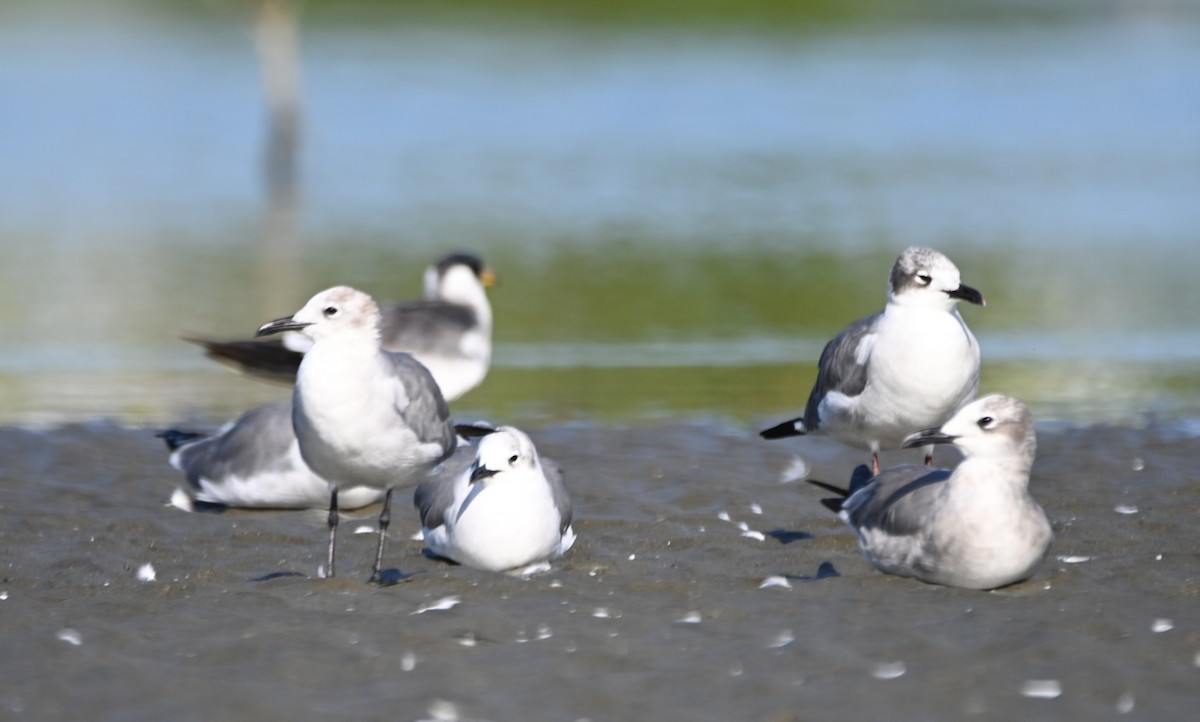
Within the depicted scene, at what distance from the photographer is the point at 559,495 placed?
8.06 m

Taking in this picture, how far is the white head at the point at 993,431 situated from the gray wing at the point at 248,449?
3.86 m

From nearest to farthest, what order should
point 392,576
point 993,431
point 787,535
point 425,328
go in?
point 993,431
point 392,576
point 787,535
point 425,328

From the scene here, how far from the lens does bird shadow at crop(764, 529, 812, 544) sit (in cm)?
868

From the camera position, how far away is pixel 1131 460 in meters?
10.5

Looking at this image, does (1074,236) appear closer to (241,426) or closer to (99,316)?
(99,316)

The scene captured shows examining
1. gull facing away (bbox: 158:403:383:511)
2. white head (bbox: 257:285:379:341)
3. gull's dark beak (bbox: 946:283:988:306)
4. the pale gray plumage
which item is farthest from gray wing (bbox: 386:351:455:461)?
gull's dark beak (bbox: 946:283:988:306)

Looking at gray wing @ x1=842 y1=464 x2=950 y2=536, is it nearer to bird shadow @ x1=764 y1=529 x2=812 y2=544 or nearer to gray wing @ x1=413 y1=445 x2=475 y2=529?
bird shadow @ x1=764 y1=529 x2=812 y2=544

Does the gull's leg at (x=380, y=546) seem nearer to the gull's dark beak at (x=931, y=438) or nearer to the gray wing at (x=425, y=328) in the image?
the gull's dark beak at (x=931, y=438)

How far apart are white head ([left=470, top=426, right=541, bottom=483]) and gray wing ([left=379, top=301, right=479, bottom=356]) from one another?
5.17 m

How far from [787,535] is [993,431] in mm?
1837

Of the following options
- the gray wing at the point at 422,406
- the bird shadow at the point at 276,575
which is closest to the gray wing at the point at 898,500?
the gray wing at the point at 422,406

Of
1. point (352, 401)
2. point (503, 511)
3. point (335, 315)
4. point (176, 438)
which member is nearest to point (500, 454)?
point (503, 511)

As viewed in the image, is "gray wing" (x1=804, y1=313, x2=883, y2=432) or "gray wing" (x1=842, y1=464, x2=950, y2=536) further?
"gray wing" (x1=804, y1=313, x2=883, y2=432)

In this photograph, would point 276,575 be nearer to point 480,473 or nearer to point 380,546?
point 380,546
